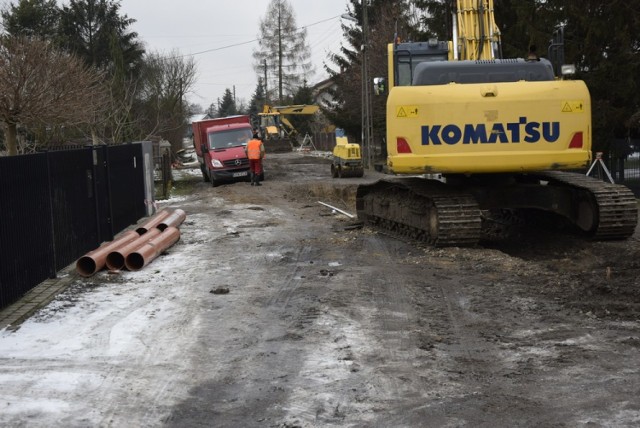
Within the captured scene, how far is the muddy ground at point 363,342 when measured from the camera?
503 cm

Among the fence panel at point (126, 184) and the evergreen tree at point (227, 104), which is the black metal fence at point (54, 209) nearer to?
the fence panel at point (126, 184)

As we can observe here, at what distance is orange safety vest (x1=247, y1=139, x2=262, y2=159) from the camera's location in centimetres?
2577

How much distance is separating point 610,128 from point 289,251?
14.3 m

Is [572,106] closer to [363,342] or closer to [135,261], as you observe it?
[363,342]

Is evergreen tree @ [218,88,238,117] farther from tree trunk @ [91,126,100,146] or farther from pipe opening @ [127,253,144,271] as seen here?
pipe opening @ [127,253,144,271]

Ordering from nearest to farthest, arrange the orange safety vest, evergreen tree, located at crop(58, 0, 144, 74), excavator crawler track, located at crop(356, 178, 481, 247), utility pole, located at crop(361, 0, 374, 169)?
excavator crawler track, located at crop(356, 178, 481, 247)
the orange safety vest
utility pole, located at crop(361, 0, 374, 169)
evergreen tree, located at crop(58, 0, 144, 74)

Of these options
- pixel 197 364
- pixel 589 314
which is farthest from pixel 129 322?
pixel 589 314

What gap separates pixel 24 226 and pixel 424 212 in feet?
18.8

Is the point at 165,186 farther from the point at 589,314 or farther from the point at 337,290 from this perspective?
the point at 589,314

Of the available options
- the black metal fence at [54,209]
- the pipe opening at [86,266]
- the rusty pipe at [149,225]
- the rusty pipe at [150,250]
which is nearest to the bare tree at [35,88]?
the black metal fence at [54,209]

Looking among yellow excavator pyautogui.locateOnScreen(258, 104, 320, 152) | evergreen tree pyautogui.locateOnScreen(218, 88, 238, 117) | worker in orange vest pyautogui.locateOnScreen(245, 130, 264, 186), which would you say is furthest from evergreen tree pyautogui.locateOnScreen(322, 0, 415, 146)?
evergreen tree pyautogui.locateOnScreen(218, 88, 238, 117)

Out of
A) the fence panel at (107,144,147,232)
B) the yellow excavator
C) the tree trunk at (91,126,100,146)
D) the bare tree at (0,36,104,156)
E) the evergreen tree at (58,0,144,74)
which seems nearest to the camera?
the fence panel at (107,144,147,232)

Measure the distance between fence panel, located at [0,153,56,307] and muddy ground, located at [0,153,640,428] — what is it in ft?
1.79

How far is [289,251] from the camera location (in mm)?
11664
